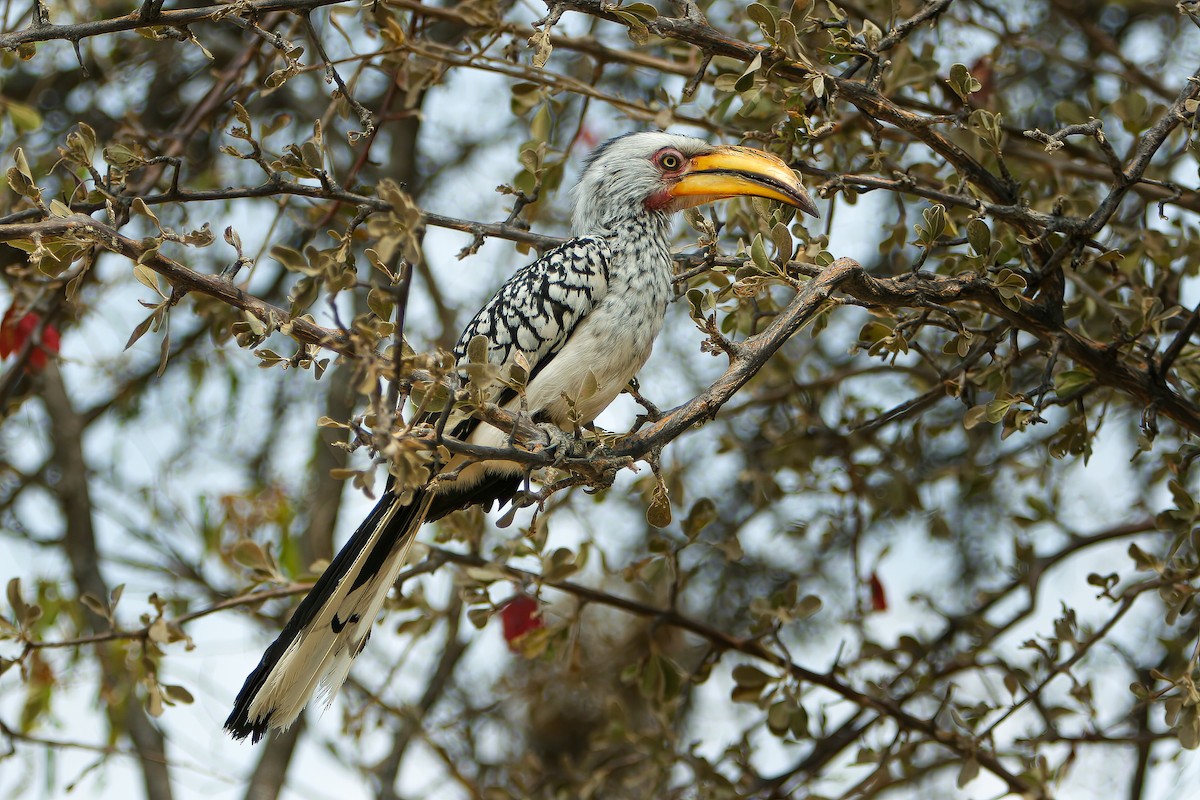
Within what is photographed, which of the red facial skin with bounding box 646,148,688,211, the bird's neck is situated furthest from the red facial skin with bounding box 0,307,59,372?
the red facial skin with bounding box 646,148,688,211

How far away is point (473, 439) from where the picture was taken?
118 inches

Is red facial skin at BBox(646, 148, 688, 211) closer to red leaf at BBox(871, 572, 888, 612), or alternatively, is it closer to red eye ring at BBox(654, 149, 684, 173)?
red eye ring at BBox(654, 149, 684, 173)

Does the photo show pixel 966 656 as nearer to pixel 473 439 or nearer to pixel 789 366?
pixel 789 366

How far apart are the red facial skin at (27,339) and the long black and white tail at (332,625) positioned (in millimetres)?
1182

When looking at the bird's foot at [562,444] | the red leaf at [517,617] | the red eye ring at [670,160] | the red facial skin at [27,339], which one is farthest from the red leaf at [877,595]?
the red facial skin at [27,339]

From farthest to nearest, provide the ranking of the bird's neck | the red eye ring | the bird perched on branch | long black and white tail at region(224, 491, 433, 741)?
1. the red eye ring
2. the bird's neck
3. the bird perched on branch
4. long black and white tail at region(224, 491, 433, 741)

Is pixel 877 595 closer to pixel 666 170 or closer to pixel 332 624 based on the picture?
pixel 666 170

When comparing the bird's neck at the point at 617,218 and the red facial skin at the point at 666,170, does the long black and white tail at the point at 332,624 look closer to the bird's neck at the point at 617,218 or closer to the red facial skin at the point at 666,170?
the bird's neck at the point at 617,218

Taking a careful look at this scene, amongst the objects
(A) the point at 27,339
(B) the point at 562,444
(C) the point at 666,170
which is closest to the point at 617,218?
(C) the point at 666,170

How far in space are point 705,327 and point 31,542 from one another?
145 inches

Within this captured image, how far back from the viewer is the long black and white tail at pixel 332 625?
249 cm

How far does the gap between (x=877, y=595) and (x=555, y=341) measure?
4.95 ft

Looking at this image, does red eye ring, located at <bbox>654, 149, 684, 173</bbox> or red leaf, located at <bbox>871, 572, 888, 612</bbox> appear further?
red leaf, located at <bbox>871, 572, 888, 612</bbox>

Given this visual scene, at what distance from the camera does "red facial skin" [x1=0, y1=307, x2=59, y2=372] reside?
127 inches
